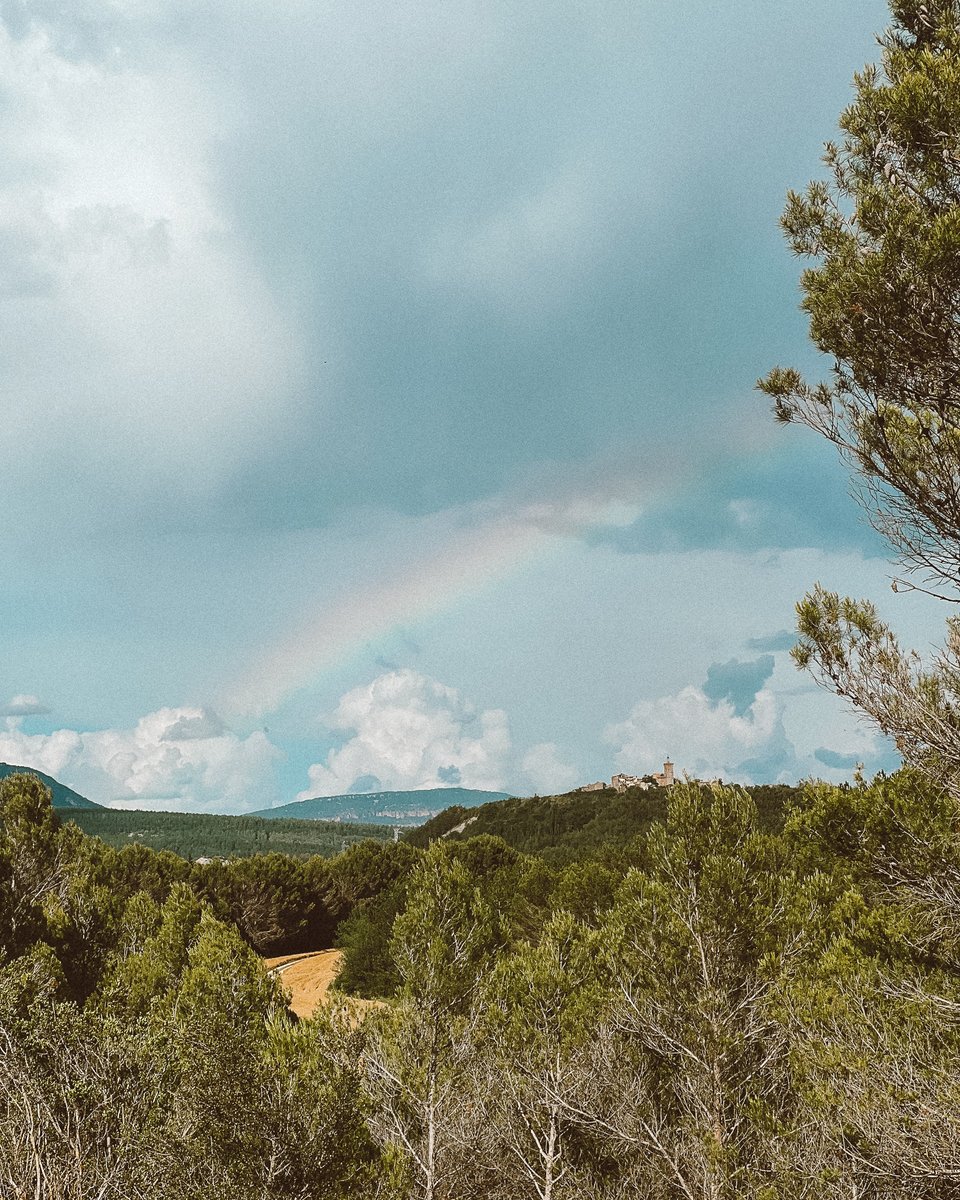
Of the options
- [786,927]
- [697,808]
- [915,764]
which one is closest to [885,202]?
[915,764]

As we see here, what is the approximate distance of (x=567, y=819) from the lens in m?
97.4

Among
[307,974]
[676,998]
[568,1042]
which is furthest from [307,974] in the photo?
[676,998]

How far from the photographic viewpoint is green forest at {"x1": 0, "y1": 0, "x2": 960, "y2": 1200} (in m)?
9.85

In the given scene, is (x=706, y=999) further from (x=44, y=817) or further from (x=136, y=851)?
(x=136, y=851)

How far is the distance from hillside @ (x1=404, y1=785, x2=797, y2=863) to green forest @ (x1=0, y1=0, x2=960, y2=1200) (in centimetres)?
4528

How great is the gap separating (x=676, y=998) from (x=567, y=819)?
81657 millimetres

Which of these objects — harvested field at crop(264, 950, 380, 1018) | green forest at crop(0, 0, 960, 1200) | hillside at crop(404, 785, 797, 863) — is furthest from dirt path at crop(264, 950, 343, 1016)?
green forest at crop(0, 0, 960, 1200)

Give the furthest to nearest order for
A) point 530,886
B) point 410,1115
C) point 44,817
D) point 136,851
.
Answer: point 136,851, point 530,886, point 44,817, point 410,1115

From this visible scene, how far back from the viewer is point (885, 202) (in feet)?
30.7

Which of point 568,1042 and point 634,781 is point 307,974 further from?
point 634,781

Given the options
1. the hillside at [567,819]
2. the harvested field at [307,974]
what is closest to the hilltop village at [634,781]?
the hillside at [567,819]

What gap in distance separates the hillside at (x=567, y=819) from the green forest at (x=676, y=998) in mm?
45278

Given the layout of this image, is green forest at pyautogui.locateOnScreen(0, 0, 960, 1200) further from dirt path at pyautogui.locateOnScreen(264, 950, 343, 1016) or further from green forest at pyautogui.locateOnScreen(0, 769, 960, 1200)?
dirt path at pyautogui.locateOnScreen(264, 950, 343, 1016)

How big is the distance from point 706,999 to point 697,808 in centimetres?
429
